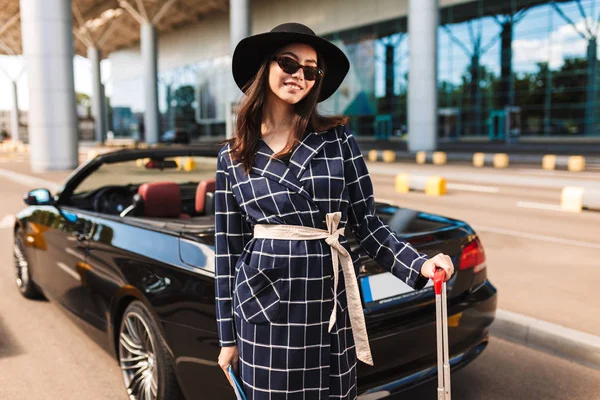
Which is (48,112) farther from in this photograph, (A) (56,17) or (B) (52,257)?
(B) (52,257)

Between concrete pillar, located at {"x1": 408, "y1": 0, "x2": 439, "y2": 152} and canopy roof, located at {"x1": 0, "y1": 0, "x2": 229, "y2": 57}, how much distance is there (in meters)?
24.5

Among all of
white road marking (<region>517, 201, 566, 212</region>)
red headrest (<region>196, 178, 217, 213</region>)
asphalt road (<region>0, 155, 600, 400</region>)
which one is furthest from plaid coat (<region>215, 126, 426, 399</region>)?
white road marking (<region>517, 201, 566, 212</region>)

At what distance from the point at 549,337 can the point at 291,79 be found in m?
3.15

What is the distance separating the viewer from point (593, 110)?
118 ft

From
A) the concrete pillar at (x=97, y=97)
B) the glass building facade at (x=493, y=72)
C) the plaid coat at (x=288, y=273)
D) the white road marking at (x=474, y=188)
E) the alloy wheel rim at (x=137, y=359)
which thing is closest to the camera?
the plaid coat at (x=288, y=273)

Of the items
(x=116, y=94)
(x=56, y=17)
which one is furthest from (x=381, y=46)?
(x=116, y=94)

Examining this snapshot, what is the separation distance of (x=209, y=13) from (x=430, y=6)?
114 ft

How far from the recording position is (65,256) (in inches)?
165

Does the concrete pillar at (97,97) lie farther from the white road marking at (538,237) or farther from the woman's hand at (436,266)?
the woman's hand at (436,266)

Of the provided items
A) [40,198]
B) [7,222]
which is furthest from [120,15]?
[40,198]

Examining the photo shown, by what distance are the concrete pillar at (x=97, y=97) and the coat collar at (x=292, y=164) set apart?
196 ft

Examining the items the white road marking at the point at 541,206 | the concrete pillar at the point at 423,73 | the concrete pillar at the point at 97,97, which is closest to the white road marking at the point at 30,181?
the white road marking at the point at 541,206

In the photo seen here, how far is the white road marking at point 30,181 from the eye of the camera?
15.7 metres

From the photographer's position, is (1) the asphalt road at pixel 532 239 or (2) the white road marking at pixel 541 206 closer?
(1) the asphalt road at pixel 532 239
